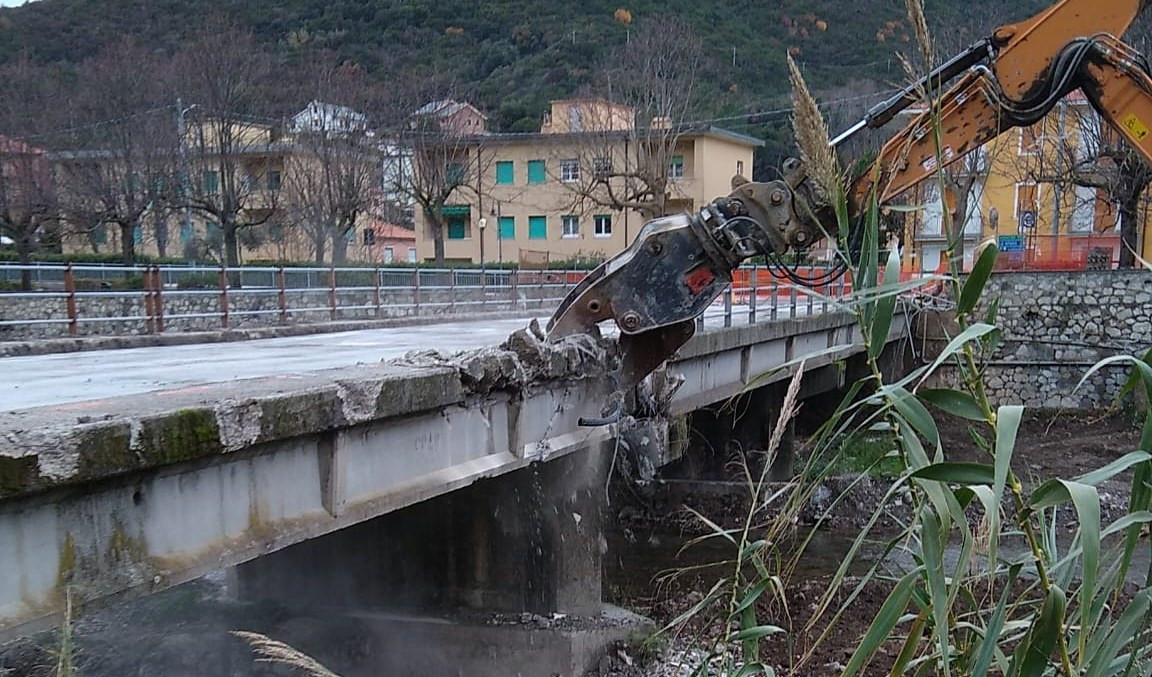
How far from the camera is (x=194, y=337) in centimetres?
1302

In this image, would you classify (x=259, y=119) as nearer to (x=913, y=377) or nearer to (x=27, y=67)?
(x=27, y=67)

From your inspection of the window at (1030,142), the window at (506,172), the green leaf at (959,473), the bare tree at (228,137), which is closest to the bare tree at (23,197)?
the bare tree at (228,137)

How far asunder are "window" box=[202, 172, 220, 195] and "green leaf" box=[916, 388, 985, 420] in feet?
108

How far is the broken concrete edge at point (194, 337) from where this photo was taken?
436 inches

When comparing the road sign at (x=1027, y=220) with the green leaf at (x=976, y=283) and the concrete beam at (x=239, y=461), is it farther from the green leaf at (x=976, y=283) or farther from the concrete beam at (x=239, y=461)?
the green leaf at (x=976, y=283)

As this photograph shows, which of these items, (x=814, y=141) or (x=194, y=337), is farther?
(x=194, y=337)

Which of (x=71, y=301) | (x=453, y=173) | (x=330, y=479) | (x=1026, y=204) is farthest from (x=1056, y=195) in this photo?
(x=330, y=479)

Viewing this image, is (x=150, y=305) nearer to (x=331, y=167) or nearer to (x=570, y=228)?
(x=331, y=167)

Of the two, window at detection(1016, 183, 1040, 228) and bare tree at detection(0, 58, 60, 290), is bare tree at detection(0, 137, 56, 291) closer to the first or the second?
bare tree at detection(0, 58, 60, 290)

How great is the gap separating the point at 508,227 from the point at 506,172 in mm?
2838

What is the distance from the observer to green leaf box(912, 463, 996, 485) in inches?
74.4

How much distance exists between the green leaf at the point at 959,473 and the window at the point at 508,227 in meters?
46.4

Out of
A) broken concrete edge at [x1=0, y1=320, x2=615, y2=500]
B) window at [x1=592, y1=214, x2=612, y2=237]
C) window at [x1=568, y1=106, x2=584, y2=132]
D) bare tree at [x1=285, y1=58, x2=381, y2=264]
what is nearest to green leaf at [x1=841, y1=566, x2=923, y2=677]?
broken concrete edge at [x1=0, y1=320, x2=615, y2=500]

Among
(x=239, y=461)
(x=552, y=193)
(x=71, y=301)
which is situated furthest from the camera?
(x=552, y=193)
